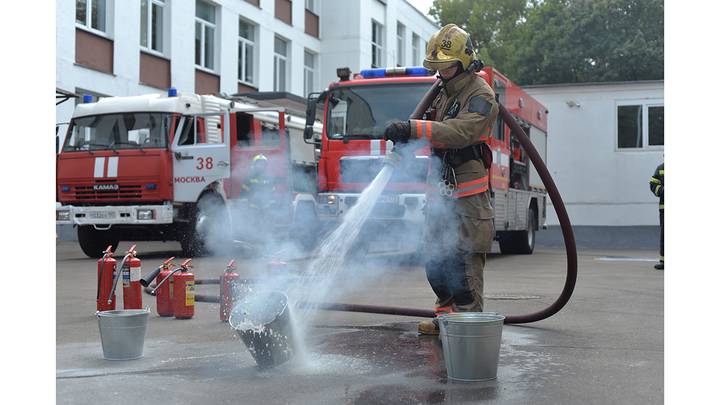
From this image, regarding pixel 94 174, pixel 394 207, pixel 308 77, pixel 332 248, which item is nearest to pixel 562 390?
pixel 332 248

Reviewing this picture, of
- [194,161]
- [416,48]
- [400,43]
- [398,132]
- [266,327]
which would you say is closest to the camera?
[266,327]

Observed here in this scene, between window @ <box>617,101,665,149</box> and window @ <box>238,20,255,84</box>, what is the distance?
447 inches

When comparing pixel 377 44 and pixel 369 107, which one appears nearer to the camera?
pixel 369 107

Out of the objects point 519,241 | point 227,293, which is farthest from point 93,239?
point 227,293

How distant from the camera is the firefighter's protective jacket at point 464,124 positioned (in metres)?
5.14

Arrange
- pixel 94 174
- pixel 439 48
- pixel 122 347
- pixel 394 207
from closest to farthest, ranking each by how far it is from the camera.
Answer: pixel 122 347 < pixel 439 48 < pixel 394 207 < pixel 94 174

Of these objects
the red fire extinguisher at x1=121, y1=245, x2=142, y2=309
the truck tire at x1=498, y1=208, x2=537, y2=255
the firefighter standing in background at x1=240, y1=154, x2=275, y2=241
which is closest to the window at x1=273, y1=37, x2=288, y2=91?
the truck tire at x1=498, y1=208, x2=537, y2=255

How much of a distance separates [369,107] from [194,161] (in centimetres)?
330

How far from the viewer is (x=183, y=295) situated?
648cm

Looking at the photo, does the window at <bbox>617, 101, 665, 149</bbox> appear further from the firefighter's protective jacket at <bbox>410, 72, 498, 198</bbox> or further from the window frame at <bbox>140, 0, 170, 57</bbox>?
the firefighter's protective jacket at <bbox>410, 72, 498, 198</bbox>

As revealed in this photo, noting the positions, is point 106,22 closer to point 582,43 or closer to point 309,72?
point 309,72
